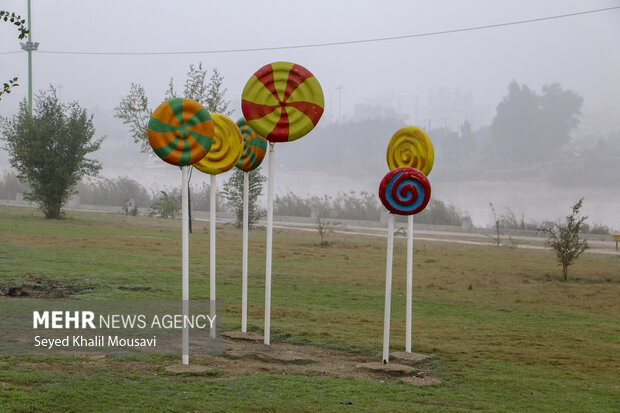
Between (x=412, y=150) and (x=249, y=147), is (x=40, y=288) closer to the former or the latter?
(x=249, y=147)

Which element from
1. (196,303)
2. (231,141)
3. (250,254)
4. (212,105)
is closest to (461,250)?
(250,254)

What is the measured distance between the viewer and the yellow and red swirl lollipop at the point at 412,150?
9.52m

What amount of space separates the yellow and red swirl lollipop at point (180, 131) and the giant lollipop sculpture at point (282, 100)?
887 mm

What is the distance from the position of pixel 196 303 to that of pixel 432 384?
19.0ft

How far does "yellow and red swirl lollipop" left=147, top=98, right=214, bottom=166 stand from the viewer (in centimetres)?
798

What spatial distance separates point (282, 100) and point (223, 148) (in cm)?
131

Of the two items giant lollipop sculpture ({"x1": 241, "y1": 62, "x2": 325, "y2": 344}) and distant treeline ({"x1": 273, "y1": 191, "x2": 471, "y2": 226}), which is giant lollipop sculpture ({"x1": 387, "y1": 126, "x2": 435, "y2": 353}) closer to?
giant lollipop sculpture ({"x1": 241, "y1": 62, "x2": 325, "y2": 344})

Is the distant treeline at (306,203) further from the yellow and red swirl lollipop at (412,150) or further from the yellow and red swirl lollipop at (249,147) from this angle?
the yellow and red swirl lollipop at (412,150)

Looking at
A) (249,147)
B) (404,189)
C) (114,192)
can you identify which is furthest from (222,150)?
(114,192)

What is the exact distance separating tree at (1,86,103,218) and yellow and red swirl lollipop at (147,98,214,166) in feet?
89.2

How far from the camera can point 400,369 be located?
8398 mm

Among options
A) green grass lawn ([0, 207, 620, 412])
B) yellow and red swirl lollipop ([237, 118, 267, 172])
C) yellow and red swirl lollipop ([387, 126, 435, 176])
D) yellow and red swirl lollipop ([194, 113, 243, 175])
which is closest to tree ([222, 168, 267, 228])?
green grass lawn ([0, 207, 620, 412])

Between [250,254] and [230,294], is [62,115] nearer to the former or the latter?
[250,254]

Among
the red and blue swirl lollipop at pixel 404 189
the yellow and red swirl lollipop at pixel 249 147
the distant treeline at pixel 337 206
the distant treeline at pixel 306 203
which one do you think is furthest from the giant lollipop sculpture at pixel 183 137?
the distant treeline at pixel 337 206
